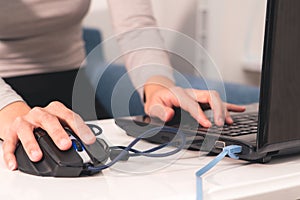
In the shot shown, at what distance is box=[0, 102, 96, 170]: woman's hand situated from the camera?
24.0 inches

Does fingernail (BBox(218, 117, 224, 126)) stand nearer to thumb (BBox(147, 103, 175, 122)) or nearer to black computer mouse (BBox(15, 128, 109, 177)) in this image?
thumb (BBox(147, 103, 175, 122))

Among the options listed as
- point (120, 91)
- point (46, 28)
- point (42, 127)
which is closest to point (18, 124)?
point (42, 127)

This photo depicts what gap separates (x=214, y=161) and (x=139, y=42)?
1.33 feet

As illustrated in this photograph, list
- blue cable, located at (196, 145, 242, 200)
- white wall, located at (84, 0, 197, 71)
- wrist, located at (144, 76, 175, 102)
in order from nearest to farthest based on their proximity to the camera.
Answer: blue cable, located at (196, 145, 242, 200)
wrist, located at (144, 76, 175, 102)
white wall, located at (84, 0, 197, 71)

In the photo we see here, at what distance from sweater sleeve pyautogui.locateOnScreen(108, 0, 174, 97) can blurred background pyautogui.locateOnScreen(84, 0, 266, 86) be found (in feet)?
3.57

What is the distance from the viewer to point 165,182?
1.85 feet

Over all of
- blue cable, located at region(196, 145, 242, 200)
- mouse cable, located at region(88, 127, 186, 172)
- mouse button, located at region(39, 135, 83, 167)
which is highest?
mouse button, located at region(39, 135, 83, 167)

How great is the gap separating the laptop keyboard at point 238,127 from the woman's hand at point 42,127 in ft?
0.56

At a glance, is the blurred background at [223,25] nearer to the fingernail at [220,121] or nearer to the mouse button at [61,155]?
the fingernail at [220,121]

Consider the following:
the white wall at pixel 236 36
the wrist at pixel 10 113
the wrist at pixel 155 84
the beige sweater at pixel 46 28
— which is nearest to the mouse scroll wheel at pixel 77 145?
the wrist at pixel 10 113

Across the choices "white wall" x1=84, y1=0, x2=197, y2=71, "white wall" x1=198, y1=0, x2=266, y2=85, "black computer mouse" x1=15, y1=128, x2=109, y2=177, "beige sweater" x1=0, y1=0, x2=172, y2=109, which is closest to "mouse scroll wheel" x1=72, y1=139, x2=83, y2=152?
"black computer mouse" x1=15, y1=128, x2=109, y2=177

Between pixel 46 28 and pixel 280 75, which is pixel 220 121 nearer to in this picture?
pixel 280 75

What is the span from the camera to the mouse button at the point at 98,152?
1.99ft

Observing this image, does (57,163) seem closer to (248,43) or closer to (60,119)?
(60,119)
